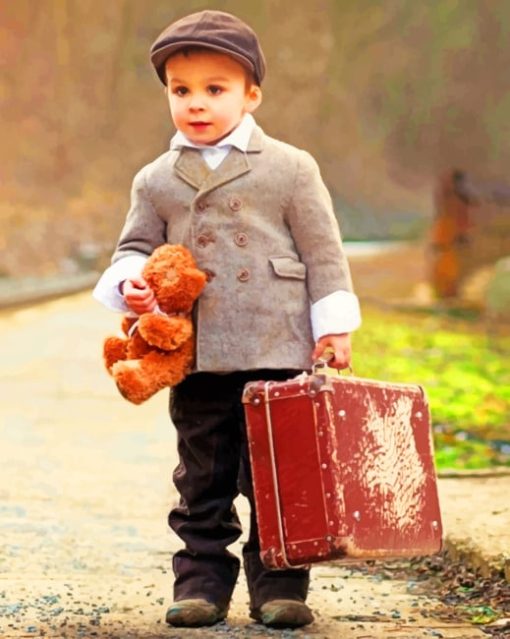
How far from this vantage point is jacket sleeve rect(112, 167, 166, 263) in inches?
147

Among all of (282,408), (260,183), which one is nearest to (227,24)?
(260,183)

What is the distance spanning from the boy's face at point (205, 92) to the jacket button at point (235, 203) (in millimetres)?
154

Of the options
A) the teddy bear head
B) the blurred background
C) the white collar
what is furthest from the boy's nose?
the blurred background

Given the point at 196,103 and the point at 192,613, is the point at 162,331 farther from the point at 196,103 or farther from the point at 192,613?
the point at 192,613

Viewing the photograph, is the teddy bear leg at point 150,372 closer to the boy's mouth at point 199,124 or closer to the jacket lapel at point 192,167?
the jacket lapel at point 192,167

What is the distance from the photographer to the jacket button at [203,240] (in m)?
3.63

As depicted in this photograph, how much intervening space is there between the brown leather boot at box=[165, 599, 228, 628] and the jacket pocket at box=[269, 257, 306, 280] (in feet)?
2.65

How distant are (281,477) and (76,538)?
159 cm

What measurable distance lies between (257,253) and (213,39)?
0.50m

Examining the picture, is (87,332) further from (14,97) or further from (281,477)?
(281,477)

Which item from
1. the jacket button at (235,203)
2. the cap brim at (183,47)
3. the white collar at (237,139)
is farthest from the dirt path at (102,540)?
the cap brim at (183,47)

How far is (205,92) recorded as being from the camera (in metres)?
3.59

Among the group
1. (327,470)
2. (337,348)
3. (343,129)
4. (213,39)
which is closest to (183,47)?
(213,39)

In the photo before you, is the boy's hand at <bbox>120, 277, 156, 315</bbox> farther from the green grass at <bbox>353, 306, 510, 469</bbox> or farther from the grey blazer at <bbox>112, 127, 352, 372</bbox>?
the green grass at <bbox>353, 306, 510, 469</bbox>
